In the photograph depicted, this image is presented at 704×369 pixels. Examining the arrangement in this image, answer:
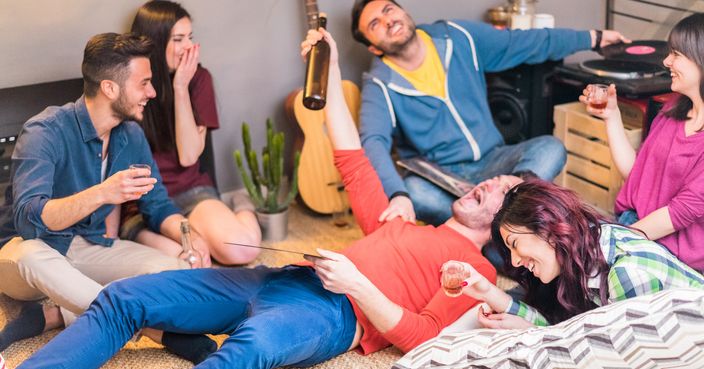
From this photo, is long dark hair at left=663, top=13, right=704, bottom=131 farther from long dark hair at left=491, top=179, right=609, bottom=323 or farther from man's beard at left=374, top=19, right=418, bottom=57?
man's beard at left=374, top=19, right=418, bottom=57

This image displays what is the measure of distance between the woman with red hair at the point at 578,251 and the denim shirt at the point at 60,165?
1.17 m

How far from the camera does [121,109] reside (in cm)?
259

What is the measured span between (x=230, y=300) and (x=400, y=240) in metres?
0.49

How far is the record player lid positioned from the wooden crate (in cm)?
17

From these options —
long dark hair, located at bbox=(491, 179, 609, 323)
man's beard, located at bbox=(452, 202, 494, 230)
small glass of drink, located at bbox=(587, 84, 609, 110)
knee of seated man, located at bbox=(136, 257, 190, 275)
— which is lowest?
knee of seated man, located at bbox=(136, 257, 190, 275)

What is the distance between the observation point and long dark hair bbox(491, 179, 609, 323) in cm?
206

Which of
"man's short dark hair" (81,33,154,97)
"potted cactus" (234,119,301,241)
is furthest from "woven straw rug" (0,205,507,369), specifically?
"man's short dark hair" (81,33,154,97)

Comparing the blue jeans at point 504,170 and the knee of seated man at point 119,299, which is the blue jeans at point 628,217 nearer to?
the blue jeans at point 504,170

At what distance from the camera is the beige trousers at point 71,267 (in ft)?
8.10

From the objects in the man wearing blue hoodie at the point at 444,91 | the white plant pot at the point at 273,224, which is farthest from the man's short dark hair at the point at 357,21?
the white plant pot at the point at 273,224

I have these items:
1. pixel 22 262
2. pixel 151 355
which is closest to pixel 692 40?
pixel 151 355

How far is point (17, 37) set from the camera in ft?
9.91

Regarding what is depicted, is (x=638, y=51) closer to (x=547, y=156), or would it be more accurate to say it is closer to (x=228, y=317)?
(x=547, y=156)

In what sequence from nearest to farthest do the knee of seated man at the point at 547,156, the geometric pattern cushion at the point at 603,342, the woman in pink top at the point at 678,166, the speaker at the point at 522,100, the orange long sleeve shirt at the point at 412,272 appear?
the geometric pattern cushion at the point at 603,342, the orange long sleeve shirt at the point at 412,272, the woman in pink top at the point at 678,166, the knee of seated man at the point at 547,156, the speaker at the point at 522,100
